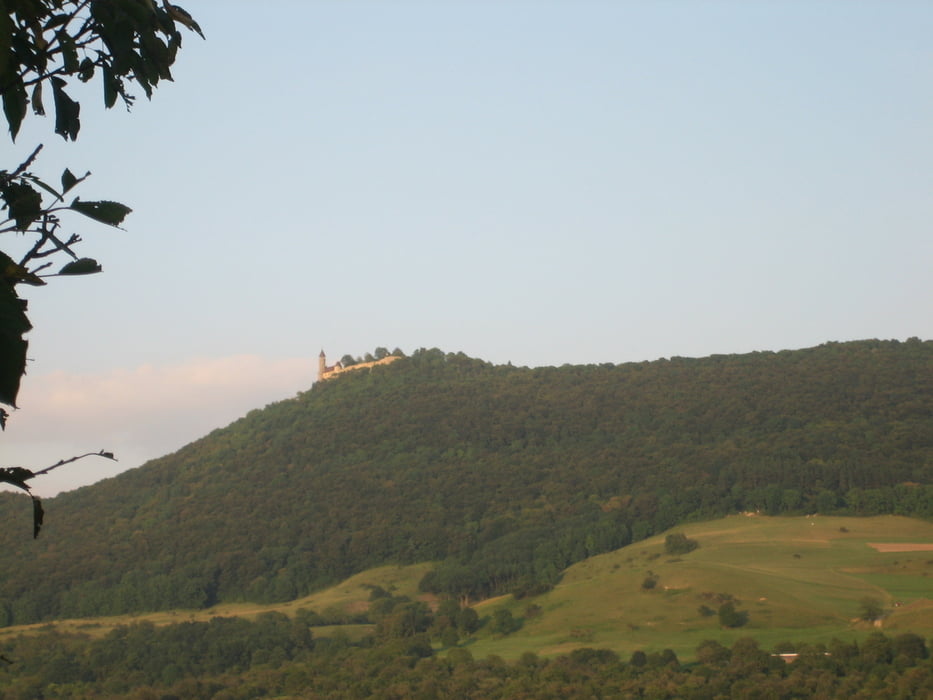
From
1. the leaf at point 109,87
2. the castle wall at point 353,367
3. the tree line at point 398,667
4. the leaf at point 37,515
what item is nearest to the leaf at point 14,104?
the leaf at point 109,87

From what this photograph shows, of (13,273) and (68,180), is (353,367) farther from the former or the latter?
(13,273)

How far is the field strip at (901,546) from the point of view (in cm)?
5991

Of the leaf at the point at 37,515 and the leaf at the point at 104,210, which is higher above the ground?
the leaf at the point at 104,210

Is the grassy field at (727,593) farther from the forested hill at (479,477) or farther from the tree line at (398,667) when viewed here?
the forested hill at (479,477)

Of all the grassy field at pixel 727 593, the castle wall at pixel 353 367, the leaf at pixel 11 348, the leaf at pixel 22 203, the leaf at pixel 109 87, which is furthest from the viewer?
the castle wall at pixel 353 367

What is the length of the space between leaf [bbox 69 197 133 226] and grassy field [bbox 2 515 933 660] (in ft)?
155

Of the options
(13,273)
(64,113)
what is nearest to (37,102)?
(64,113)

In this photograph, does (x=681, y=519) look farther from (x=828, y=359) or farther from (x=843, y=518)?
(x=828, y=359)

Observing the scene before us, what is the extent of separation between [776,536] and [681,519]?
1006 centimetres

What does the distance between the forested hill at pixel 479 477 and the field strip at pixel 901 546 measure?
752 cm

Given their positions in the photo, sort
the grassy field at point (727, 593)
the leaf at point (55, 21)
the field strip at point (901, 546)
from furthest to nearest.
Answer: the field strip at point (901, 546), the grassy field at point (727, 593), the leaf at point (55, 21)

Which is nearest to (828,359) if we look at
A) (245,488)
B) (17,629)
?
(245,488)

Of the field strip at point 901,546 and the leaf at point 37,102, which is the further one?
the field strip at point 901,546

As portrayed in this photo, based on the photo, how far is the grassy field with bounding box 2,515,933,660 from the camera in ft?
164
